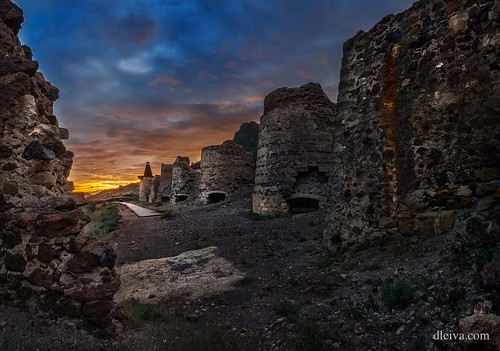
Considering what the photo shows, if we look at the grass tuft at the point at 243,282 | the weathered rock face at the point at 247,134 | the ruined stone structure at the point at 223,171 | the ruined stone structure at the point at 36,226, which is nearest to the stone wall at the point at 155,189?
the weathered rock face at the point at 247,134

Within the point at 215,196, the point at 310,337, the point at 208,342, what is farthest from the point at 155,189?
the point at 310,337

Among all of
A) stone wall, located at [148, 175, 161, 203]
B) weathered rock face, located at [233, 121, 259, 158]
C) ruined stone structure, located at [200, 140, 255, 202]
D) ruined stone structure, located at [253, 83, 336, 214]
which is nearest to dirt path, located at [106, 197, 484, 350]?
ruined stone structure, located at [253, 83, 336, 214]

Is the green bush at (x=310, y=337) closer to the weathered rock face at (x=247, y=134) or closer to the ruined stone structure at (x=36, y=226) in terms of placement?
the ruined stone structure at (x=36, y=226)

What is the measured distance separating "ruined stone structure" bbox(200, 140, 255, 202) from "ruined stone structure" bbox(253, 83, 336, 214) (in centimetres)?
642

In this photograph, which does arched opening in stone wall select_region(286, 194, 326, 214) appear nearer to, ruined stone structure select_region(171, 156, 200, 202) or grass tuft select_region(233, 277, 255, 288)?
grass tuft select_region(233, 277, 255, 288)

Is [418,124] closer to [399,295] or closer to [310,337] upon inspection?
[399,295]

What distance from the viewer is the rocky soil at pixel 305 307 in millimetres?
2473

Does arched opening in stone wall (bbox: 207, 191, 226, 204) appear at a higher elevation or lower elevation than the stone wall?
lower

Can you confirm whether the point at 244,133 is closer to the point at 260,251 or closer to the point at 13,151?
the point at 260,251

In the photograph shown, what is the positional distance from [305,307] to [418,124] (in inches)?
130

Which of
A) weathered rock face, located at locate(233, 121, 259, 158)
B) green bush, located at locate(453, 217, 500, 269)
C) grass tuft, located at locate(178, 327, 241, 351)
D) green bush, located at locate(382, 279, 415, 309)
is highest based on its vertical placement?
weathered rock face, located at locate(233, 121, 259, 158)

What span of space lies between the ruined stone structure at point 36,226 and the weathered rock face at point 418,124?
162 inches

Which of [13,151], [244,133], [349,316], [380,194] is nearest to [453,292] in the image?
[349,316]

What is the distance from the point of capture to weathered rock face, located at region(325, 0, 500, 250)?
12.3ft
